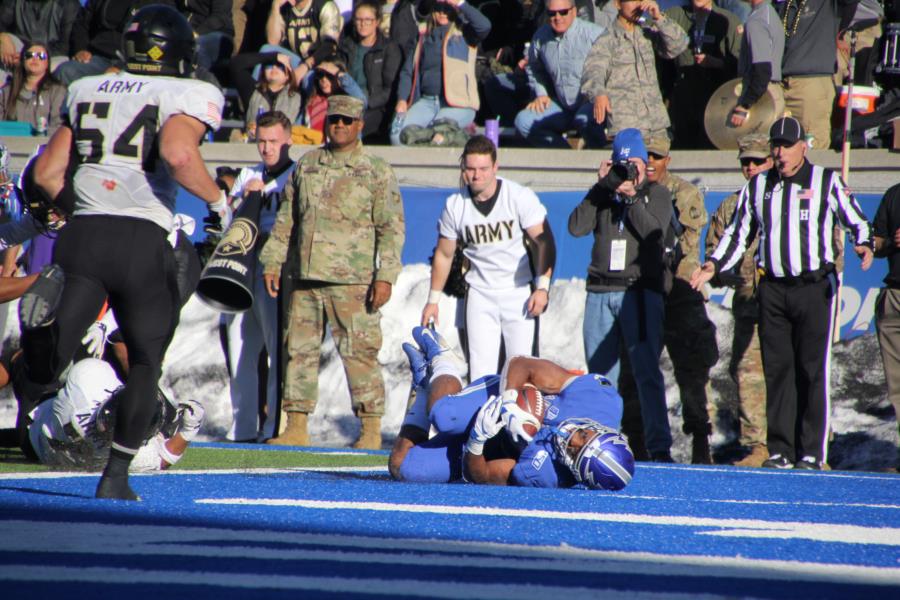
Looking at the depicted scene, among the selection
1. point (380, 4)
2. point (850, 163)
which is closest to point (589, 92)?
point (850, 163)

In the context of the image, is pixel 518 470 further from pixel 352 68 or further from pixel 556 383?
pixel 352 68

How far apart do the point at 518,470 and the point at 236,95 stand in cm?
846

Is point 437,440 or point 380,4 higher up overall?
point 380,4

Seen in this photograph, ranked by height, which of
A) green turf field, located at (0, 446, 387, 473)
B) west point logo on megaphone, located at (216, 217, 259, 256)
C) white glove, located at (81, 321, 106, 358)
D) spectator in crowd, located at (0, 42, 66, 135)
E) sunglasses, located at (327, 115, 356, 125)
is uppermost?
spectator in crowd, located at (0, 42, 66, 135)

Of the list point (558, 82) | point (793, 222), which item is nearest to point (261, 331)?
point (558, 82)

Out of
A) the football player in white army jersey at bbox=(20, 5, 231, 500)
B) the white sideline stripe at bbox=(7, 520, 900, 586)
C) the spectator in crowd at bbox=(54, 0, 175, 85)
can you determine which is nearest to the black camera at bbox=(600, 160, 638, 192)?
Answer: the football player in white army jersey at bbox=(20, 5, 231, 500)

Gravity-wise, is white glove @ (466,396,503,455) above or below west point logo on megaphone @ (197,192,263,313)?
below

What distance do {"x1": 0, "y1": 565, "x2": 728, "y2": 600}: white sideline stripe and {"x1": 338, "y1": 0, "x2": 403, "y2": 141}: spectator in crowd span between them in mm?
9450

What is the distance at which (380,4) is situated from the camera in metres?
12.3

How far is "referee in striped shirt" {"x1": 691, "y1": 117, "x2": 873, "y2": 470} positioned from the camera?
25.7ft

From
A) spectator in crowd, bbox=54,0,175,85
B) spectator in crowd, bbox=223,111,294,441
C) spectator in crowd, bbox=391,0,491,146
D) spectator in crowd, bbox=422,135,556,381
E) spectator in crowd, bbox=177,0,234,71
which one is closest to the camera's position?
spectator in crowd, bbox=422,135,556,381

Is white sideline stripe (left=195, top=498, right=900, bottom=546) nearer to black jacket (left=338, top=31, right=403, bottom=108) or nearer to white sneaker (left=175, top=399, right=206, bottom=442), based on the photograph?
white sneaker (left=175, top=399, right=206, bottom=442)

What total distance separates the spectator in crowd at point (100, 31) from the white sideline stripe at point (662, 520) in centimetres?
949

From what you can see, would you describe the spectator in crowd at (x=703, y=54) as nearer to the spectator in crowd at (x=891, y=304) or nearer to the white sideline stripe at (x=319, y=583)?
the spectator in crowd at (x=891, y=304)
